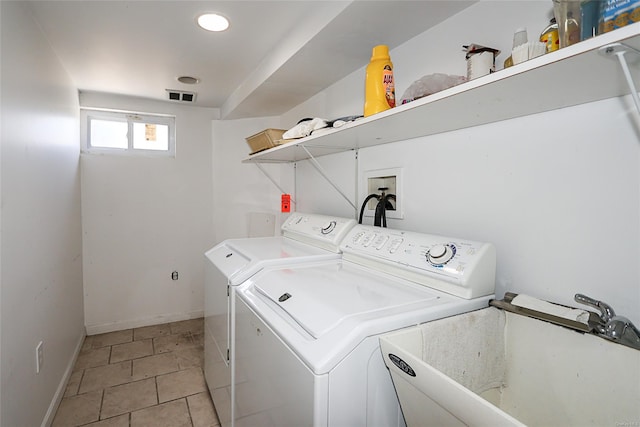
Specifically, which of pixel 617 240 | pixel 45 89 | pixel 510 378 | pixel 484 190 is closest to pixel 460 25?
pixel 484 190

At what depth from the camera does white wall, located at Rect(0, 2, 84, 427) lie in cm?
141

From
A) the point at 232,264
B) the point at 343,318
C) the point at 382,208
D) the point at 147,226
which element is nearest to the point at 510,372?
the point at 343,318

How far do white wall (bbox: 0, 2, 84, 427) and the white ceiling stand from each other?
222 millimetres

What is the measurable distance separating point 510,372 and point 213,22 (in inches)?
82.4

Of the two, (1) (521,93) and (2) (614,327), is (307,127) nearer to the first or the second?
(1) (521,93)

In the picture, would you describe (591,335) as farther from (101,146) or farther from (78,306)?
(101,146)

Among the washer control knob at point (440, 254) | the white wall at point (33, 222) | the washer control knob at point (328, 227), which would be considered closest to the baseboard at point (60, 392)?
the white wall at point (33, 222)

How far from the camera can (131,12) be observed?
166 cm

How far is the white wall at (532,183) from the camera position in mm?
958

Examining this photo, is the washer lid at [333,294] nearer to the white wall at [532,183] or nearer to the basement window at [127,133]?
the white wall at [532,183]

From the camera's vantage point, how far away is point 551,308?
102cm

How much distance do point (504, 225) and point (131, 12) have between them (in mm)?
2008

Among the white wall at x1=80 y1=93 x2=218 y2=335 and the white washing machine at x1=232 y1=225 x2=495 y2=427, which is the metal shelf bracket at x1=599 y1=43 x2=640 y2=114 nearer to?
the white washing machine at x1=232 y1=225 x2=495 y2=427

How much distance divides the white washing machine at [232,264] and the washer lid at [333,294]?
0.62 ft
